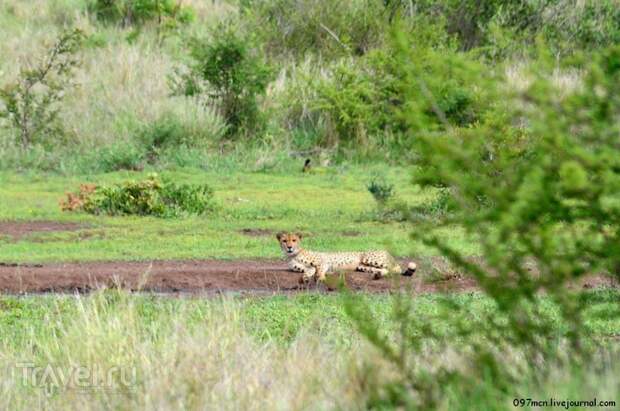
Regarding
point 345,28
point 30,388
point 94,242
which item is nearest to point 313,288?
point 94,242

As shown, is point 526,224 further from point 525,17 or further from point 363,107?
point 525,17

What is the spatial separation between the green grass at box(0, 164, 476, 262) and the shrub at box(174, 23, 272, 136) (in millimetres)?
2543

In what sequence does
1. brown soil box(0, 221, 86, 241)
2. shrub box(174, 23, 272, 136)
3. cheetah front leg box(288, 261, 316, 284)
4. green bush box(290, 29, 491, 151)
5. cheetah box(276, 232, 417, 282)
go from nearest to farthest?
cheetah front leg box(288, 261, 316, 284) < cheetah box(276, 232, 417, 282) < brown soil box(0, 221, 86, 241) < green bush box(290, 29, 491, 151) < shrub box(174, 23, 272, 136)

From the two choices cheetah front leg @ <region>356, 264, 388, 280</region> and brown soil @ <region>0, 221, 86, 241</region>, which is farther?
brown soil @ <region>0, 221, 86, 241</region>

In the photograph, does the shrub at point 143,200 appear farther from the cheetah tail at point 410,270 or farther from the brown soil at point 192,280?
the cheetah tail at point 410,270

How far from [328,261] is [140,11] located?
21.2 m

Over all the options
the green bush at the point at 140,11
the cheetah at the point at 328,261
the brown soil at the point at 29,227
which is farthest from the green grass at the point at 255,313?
the green bush at the point at 140,11

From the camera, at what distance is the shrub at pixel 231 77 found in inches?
970

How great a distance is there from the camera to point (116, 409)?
6902 millimetres

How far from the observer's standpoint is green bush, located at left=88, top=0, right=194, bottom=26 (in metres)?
33.7

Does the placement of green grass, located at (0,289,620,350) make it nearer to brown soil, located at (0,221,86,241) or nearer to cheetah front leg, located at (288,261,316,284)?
cheetah front leg, located at (288,261,316,284)

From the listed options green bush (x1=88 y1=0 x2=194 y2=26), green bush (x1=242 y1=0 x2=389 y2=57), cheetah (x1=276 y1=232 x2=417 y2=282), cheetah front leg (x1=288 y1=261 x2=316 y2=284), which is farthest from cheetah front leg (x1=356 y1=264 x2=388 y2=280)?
green bush (x1=88 y1=0 x2=194 y2=26)

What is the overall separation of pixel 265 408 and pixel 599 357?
4.95ft

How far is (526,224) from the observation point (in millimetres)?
6090
